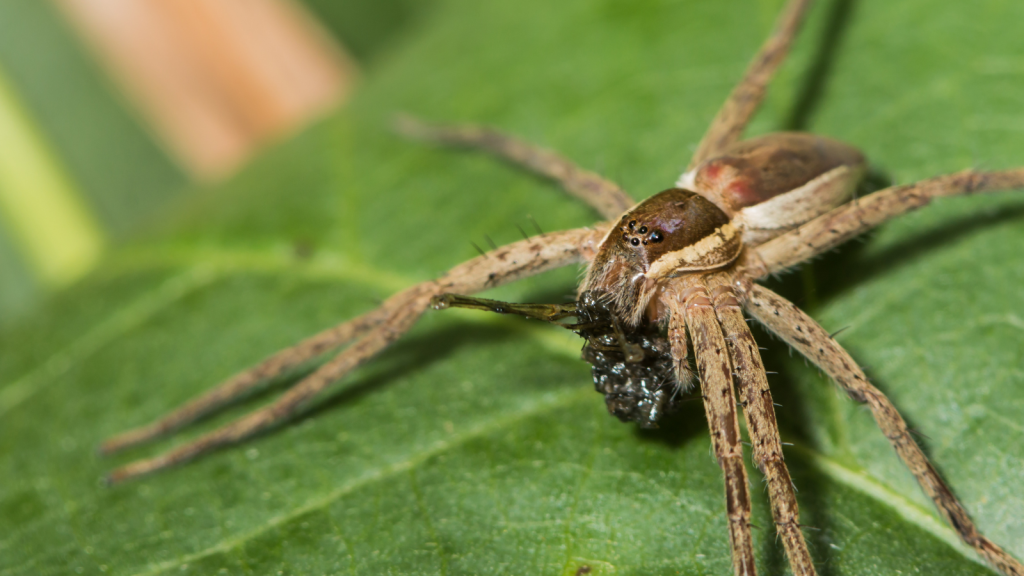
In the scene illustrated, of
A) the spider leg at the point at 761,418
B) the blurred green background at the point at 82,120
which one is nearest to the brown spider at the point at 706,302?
the spider leg at the point at 761,418


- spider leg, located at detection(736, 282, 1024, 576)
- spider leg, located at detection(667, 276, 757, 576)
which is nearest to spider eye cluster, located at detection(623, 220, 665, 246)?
spider leg, located at detection(667, 276, 757, 576)

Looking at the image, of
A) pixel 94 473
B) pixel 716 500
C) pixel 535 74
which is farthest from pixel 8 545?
pixel 535 74

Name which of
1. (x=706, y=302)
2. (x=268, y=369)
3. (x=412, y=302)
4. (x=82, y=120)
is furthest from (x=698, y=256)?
(x=82, y=120)

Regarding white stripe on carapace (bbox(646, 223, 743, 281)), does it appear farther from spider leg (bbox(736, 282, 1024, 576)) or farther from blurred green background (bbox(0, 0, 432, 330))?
blurred green background (bbox(0, 0, 432, 330))

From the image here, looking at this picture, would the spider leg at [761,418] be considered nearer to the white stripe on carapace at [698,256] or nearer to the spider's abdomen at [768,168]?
the white stripe on carapace at [698,256]

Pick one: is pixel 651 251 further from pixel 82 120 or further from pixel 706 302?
pixel 82 120
